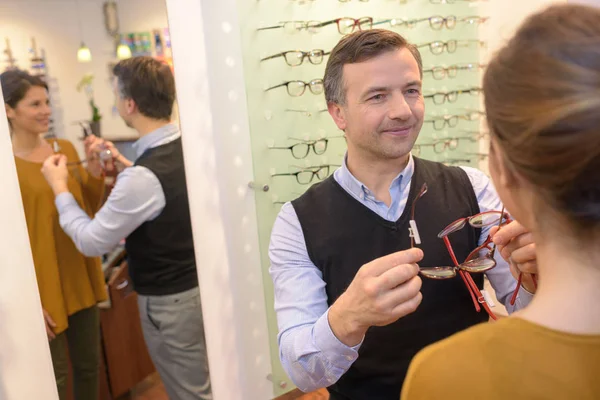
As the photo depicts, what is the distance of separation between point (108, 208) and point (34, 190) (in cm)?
→ 23

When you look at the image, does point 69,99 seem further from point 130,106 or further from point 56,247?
point 56,247

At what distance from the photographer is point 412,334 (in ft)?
4.30

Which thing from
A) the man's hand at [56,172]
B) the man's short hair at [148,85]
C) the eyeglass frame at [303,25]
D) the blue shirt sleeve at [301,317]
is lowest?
the blue shirt sleeve at [301,317]

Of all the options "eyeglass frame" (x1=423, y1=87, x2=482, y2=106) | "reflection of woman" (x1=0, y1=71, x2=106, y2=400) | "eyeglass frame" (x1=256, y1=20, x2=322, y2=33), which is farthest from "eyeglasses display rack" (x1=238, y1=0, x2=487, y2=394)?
"reflection of woman" (x1=0, y1=71, x2=106, y2=400)

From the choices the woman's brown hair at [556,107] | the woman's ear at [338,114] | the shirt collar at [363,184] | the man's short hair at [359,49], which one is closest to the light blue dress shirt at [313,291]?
the shirt collar at [363,184]

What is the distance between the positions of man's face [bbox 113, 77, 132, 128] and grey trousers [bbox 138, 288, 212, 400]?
2.01 feet

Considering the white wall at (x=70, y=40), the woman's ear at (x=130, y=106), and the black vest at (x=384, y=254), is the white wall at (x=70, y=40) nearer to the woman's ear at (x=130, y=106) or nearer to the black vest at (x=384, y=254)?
the woman's ear at (x=130, y=106)

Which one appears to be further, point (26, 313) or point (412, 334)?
point (26, 313)

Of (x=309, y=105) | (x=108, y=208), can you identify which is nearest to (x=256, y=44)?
(x=309, y=105)

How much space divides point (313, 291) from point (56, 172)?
89 cm

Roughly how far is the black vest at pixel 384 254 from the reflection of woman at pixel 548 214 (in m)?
0.67

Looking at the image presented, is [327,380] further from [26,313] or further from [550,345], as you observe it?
[26,313]

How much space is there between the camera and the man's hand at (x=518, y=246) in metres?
0.97

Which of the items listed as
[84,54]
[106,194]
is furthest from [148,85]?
[106,194]
